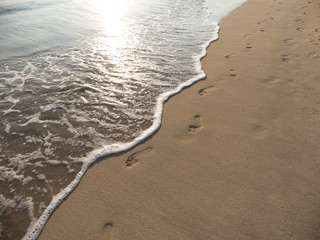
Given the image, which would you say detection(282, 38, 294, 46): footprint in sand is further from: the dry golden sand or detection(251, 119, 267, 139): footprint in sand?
detection(251, 119, 267, 139): footprint in sand

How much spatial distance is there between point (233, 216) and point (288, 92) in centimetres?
278

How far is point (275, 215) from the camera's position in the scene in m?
2.19

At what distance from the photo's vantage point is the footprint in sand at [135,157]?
2.84 m

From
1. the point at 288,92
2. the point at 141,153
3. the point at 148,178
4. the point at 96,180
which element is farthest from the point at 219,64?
the point at 96,180

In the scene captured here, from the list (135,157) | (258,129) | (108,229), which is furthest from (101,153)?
(258,129)

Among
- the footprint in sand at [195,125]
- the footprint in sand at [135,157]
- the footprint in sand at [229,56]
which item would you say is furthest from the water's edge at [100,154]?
the footprint in sand at [229,56]

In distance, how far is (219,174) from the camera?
104 inches

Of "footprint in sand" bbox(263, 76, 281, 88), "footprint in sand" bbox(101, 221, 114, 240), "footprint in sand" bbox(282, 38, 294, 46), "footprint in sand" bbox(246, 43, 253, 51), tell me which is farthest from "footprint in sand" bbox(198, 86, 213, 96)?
"footprint in sand" bbox(282, 38, 294, 46)

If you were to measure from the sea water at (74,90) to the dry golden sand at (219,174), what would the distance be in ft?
1.03

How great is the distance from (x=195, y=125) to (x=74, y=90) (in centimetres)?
255

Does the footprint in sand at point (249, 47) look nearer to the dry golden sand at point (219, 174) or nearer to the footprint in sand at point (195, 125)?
the dry golden sand at point (219, 174)

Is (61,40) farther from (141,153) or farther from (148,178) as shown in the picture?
(148,178)

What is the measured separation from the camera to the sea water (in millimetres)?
2666

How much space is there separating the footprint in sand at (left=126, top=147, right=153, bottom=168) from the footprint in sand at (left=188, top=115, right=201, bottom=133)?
71 cm
